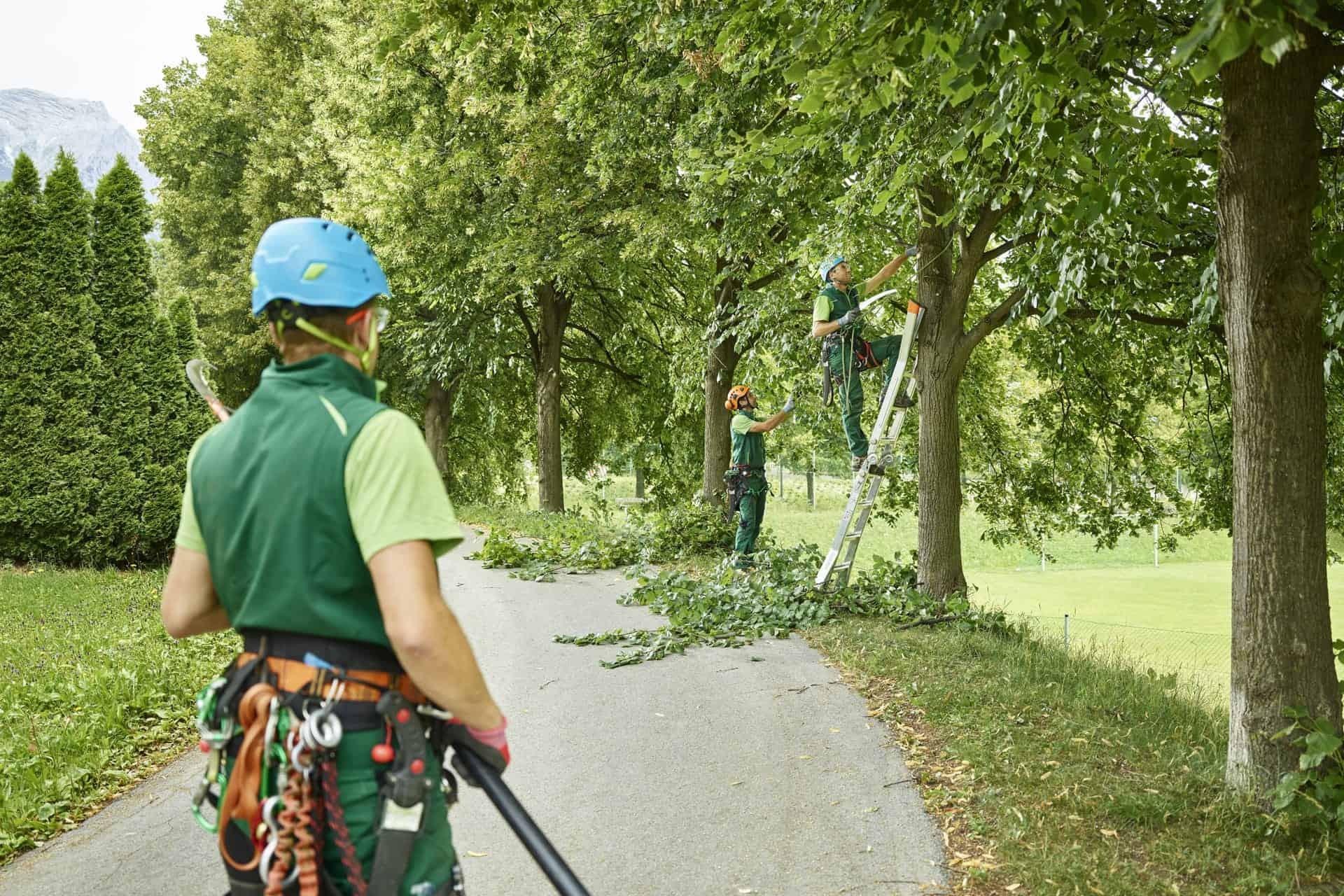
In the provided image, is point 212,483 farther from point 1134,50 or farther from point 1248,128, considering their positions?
point 1134,50

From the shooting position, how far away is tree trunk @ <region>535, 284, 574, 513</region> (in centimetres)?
2295

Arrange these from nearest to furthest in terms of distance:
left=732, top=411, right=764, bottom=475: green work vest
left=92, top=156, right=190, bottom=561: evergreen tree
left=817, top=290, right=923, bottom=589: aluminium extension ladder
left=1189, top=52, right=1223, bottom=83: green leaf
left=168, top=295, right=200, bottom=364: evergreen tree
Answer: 1. left=1189, top=52, right=1223, bottom=83: green leaf
2. left=817, top=290, right=923, bottom=589: aluminium extension ladder
3. left=732, top=411, right=764, bottom=475: green work vest
4. left=92, top=156, right=190, bottom=561: evergreen tree
5. left=168, top=295, right=200, bottom=364: evergreen tree

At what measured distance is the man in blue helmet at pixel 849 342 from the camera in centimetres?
1037

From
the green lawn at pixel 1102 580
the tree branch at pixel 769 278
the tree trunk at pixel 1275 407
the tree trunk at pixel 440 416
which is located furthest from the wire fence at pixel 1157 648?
the tree trunk at pixel 440 416

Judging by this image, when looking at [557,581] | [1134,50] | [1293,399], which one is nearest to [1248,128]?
[1293,399]

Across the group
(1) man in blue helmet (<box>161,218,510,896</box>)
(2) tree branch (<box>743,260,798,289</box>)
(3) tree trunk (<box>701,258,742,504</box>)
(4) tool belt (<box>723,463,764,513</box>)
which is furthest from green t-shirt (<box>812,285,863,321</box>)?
(1) man in blue helmet (<box>161,218,510,896</box>)

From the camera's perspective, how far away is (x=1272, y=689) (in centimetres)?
525

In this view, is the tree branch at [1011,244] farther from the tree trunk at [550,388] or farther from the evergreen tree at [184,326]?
the evergreen tree at [184,326]

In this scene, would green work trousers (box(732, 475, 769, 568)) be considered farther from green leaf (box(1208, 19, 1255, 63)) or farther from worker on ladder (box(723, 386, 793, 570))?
green leaf (box(1208, 19, 1255, 63))

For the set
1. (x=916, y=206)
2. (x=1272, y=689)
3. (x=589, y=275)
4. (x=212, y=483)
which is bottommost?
(x=1272, y=689)

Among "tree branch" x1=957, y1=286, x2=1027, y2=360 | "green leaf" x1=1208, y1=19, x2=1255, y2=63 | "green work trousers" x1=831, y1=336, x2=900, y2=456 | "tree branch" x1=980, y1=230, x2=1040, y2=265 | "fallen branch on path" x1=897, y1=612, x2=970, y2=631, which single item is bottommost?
"fallen branch on path" x1=897, y1=612, x2=970, y2=631

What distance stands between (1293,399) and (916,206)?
19.5 ft

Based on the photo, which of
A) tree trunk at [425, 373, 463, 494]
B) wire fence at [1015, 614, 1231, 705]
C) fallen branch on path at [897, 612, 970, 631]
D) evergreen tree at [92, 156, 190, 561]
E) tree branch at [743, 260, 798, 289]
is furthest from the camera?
tree trunk at [425, 373, 463, 494]

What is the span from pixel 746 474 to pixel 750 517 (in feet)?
1.81
